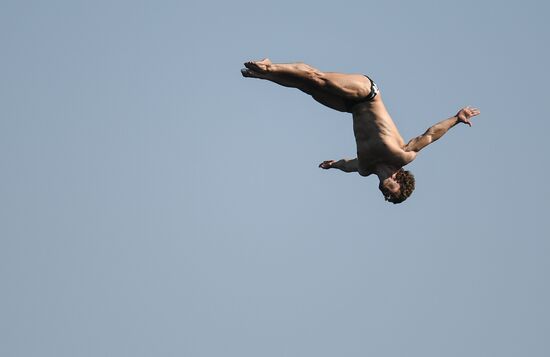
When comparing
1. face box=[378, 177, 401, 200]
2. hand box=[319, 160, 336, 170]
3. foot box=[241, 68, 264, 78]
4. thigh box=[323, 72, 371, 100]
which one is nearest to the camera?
foot box=[241, 68, 264, 78]

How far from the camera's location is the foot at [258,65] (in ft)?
75.8

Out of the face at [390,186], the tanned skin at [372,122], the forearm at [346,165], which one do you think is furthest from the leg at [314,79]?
the forearm at [346,165]

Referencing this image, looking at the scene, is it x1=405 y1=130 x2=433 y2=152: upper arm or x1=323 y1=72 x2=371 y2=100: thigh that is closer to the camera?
x1=323 y1=72 x2=371 y2=100: thigh

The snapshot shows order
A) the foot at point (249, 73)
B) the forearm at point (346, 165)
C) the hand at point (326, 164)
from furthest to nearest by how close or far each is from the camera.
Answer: the hand at point (326, 164) → the forearm at point (346, 165) → the foot at point (249, 73)

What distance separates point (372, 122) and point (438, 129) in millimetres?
1266

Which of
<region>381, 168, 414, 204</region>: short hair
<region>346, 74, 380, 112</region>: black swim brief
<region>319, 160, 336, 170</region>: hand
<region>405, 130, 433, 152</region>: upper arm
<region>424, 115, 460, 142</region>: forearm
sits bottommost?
<region>381, 168, 414, 204</region>: short hair

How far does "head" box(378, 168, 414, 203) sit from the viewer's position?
24.7 meters

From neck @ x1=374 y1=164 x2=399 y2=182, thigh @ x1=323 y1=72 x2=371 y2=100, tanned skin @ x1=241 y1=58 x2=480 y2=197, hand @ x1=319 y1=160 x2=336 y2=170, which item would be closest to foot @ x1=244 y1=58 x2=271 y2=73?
tanned skin @ x1=241 y1=58 x2=480 y2=197

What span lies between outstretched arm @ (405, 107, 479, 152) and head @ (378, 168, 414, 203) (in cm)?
60

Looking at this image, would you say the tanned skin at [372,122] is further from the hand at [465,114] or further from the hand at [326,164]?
the hand at [326,164]

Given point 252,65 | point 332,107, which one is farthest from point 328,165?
point 252,65

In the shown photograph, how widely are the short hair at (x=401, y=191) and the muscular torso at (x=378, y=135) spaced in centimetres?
26

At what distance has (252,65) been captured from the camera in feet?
76.0

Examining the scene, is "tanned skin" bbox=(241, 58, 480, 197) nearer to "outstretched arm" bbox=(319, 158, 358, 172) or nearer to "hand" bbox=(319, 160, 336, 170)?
"outstretched arm" bbox=(319, 158, 358, 172)
